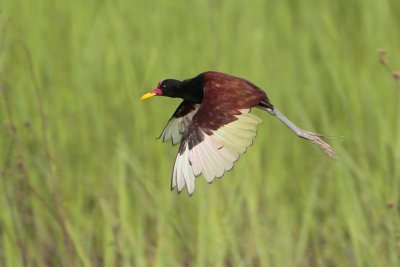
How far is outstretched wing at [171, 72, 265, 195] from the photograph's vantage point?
2.37 metres

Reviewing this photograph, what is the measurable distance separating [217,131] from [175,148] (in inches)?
57.8

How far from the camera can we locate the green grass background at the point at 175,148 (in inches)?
132

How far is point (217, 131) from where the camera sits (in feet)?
8.10

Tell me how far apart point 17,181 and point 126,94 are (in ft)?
2.02

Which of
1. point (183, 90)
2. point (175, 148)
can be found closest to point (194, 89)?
point (183, 90)

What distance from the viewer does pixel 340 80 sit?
3904 mm

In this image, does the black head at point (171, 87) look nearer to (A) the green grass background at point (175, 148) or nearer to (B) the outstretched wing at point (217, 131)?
(B) the outstretched wing at point (217, 131)

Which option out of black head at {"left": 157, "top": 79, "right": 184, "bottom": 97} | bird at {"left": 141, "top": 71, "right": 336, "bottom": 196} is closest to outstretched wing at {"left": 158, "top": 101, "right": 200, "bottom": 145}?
black head at {"left": 157, "top": 79, "right": 184, "bottom": 97}

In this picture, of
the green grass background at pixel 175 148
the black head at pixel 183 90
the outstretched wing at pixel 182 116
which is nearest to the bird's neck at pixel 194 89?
the black head at pixel 183 90

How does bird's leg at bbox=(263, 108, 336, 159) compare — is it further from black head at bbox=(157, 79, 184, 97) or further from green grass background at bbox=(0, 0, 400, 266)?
green grass background at bbox=(0, 0, 400, 266)

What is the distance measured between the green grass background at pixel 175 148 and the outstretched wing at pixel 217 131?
71 cm

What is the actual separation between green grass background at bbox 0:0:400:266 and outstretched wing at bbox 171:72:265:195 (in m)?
0.71

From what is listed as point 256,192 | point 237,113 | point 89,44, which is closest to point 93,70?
point 89,44

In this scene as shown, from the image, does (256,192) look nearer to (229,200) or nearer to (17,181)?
(229,200)
